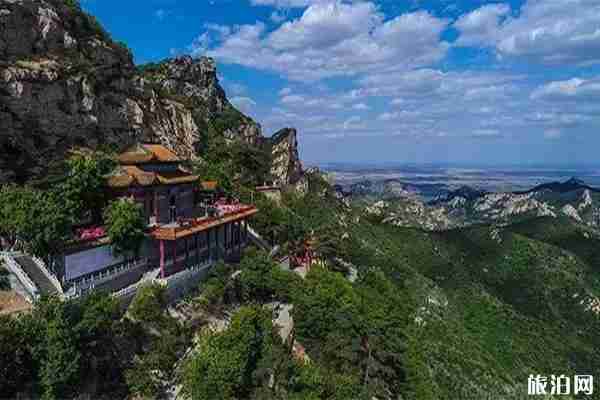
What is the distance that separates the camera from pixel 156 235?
79.0 feet

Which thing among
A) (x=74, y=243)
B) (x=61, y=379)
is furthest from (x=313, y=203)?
(x=61, y=379)

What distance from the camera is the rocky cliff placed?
31797 millimetres

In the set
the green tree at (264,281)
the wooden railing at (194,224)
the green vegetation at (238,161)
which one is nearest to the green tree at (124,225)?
the wooden railing at (194,224)

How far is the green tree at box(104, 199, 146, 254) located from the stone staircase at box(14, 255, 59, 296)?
346 centimetres

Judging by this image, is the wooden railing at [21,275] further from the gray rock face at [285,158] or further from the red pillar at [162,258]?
the gray rock face at [285,158]

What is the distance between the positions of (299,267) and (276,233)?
3.78 meters

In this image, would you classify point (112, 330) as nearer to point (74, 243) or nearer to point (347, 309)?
point (74, 243)

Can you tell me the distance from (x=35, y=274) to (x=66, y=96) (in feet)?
70.1

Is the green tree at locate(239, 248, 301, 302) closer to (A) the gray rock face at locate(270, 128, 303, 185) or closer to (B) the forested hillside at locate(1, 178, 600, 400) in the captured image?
(B) the forested hillside at locate(1, 178, 600, 400)

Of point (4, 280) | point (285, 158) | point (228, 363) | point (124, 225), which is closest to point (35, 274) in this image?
point (4, 280)

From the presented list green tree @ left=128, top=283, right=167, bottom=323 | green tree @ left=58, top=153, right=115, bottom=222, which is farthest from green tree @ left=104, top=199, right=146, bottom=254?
green tree @ left=128, top=283, right=167, bottom=323

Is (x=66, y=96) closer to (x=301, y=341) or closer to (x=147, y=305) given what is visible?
(x=147, y=305)

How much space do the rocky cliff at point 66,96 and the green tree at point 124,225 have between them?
1032 centimetres

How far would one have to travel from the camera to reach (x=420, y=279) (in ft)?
204
